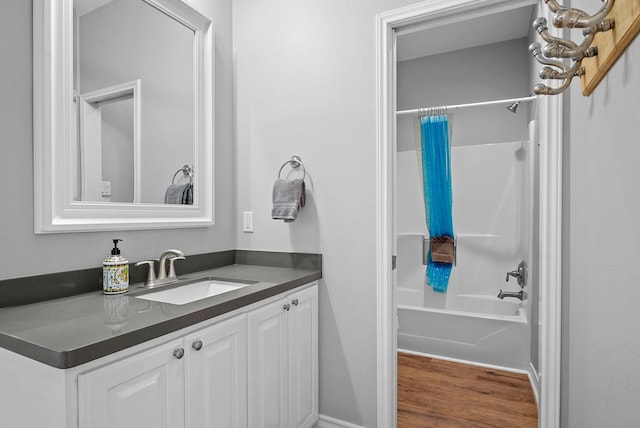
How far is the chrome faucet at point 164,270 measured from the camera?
1.57 m

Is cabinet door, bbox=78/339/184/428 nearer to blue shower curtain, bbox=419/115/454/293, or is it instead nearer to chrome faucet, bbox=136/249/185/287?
chrome faucet, bbox=136/249/185/287

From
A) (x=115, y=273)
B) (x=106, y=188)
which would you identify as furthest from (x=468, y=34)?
(x=115, y=273)

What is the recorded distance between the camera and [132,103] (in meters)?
1.62

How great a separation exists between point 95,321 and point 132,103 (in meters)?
1.02

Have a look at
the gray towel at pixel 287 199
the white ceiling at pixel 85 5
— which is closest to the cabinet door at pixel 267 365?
the gray towel at pixel 287 199

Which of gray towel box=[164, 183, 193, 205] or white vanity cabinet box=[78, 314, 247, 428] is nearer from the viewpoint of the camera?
white vanity cabinet box=[78, 314, 247, 428]

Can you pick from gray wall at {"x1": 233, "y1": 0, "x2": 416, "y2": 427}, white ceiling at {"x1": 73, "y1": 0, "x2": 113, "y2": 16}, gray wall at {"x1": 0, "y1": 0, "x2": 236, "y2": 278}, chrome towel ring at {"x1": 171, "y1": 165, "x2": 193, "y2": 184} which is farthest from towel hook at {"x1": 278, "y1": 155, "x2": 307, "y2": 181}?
white ceiling at {"x1": 73, "y1": 0, "x2": 113, "y2": 16}

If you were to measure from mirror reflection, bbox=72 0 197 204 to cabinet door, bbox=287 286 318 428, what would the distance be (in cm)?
81

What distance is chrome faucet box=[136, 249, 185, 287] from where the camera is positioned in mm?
1567

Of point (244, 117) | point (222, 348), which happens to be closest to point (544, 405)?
point (222, 348)

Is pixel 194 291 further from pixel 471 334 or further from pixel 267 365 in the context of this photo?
pixel 471 334

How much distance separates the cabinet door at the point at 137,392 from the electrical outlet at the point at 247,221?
3.50 ft

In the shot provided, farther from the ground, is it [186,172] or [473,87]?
[473,87]

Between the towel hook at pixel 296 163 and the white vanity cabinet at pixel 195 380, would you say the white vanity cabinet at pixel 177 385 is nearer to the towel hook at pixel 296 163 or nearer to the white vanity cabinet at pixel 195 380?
the white vanity cabinet at pixel 195 380
